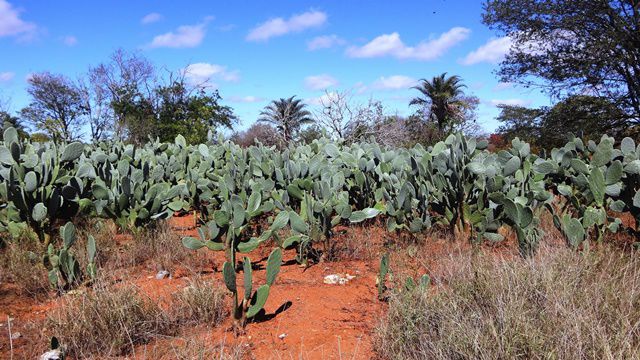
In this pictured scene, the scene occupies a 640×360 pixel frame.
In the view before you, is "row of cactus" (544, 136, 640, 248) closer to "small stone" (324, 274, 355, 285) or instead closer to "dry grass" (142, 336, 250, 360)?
"small stone" (324, 274, 355, 285)

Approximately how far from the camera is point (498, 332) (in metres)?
2.26

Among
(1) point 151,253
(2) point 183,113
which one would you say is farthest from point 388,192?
(2) point 183,113

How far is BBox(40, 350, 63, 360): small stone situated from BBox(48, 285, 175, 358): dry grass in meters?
0.08

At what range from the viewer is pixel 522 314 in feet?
7.32

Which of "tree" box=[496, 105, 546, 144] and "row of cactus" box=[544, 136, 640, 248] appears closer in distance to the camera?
"row of cactus" box=[544, 136, 640, 248]

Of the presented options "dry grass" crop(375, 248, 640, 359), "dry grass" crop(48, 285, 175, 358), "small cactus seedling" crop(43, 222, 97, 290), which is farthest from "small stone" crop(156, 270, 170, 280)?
"dry grass" crop(375, 248, 640, 359)

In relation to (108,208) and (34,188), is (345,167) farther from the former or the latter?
(34,188)

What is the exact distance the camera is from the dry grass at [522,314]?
2.06m

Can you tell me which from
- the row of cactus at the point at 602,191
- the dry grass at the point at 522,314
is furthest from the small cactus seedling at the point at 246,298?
the row of cactus at the point at 602,191

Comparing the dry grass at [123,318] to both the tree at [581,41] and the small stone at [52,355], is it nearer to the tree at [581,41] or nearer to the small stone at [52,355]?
the small stone at [52,355]

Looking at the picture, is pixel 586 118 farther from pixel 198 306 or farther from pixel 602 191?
pixel 198 306

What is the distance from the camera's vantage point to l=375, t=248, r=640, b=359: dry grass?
2.06 meters

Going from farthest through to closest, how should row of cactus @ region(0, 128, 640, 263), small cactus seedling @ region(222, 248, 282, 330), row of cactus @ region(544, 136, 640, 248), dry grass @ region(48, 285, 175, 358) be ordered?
row of cactus @ region(0, 128, 640, 263), row of cactus @ region(544, 136, 640, 248), small cactus seedling @ region(222, 248, 282, 330), dry grass @ region(48, 285, 175, 358)

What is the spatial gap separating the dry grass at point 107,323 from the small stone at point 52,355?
0.08m
